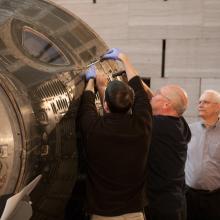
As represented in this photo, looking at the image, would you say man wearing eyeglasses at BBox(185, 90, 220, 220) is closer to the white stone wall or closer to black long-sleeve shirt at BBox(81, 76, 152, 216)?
black long-sleeve shirt at BBox(81, 76, 152, 216)

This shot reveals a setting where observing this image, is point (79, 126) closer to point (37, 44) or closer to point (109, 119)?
point (109, 119)

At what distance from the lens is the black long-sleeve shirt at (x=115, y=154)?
75.5 inches

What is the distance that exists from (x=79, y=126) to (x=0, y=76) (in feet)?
1.39

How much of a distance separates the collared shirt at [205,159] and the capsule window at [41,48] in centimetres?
138

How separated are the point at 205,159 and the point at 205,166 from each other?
5cm

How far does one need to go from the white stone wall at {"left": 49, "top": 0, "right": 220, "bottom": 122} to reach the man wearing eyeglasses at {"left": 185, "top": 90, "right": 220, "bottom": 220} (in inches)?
73.2

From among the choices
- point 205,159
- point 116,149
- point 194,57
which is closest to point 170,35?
point 194,57

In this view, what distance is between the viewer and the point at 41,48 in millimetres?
2094

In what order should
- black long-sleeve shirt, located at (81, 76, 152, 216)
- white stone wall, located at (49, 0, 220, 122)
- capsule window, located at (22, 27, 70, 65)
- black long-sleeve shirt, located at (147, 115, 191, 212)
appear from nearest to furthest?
black long-sleeve shirt, located at (81, 76, 152, 216), capsule window, located at (22, 27, 70, 65), black long-sleeve shirt, located at (147, 115, 191, 212), white stone wall, located at (49, 0, 220, 122)

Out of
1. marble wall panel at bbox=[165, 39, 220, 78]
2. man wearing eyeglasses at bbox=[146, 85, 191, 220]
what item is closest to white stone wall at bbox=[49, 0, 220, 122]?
marble wall panel at bbox=[165, 39, 220, 78]

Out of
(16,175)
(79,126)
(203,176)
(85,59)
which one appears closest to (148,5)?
(203,176)

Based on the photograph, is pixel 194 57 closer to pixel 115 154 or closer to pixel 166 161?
pixel 166 161

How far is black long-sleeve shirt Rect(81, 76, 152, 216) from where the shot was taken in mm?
1917

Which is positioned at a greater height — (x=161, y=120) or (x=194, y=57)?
(x=194, y=57)
